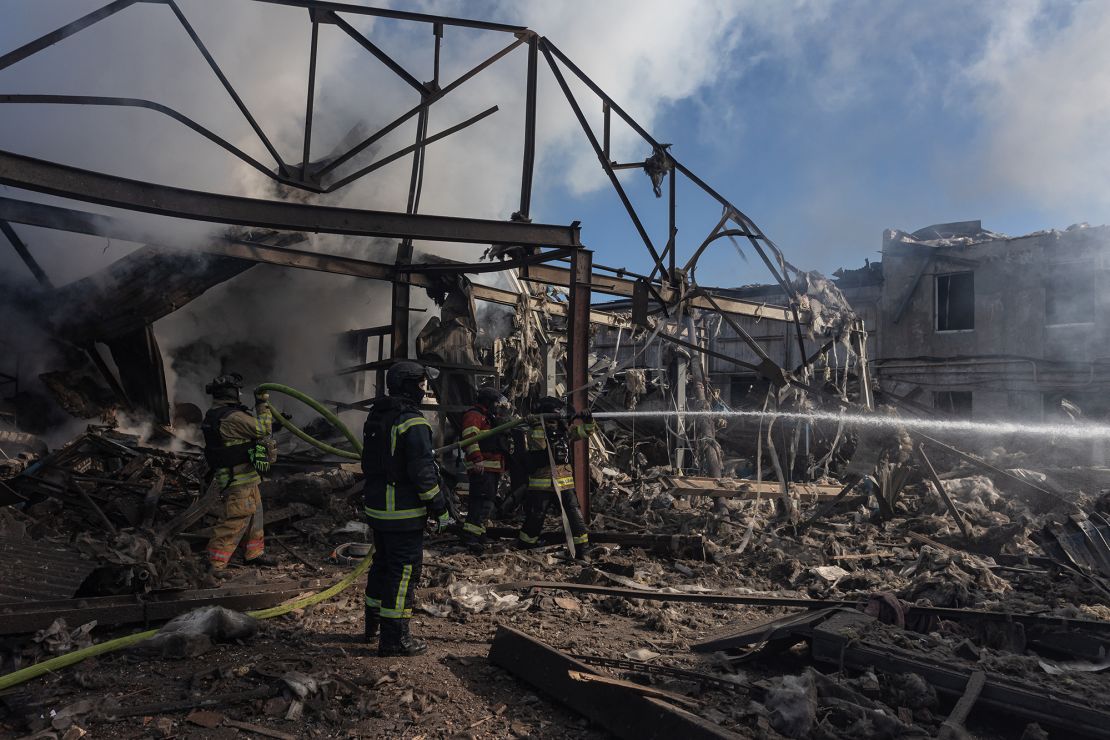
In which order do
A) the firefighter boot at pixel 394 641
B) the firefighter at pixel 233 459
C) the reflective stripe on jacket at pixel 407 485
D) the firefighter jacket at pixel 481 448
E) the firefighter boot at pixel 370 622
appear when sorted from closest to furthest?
1. the firefighter boot at pixel 394 641
2. the reflective stripe on jacket at pixel 407 485
3. the firefighter boot at pixel 370 622
4. the firefighter at pixel 233 459
5. the firefighter jacket at pixel 481 448

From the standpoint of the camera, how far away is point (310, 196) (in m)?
12.1

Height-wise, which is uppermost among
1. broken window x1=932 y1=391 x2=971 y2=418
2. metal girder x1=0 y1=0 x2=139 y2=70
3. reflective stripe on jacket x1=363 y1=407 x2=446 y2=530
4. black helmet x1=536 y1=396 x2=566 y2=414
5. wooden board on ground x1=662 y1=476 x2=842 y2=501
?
metal girder x1=0 y1=0 x2=139 y2=70

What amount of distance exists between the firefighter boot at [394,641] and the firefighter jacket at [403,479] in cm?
59

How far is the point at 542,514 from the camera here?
7.79m

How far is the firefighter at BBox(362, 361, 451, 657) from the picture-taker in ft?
14.7

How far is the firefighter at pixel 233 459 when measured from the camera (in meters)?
6.73

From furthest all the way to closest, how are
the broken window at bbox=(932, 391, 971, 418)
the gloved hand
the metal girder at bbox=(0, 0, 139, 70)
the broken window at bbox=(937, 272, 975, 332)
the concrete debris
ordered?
the broken window at bbox=(937, 272, 975, 332) → the broken window at bbox=(932, 391, 971, 418) → the gloved hand → the metal girder at bbox=(0, 0, 139, 70) → the concrete debris

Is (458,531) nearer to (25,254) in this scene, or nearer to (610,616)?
(610,616)

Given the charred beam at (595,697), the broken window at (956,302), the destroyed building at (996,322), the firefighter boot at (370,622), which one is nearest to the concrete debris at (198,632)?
the firefighter boot at (370,622)

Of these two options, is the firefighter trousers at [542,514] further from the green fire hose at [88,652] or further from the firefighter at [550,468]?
the green fire hose at [88,652]

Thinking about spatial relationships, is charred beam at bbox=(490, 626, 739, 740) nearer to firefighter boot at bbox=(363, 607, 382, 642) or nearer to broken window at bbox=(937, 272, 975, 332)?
firefighter boot at bbox=(363, 607, 382, 642)

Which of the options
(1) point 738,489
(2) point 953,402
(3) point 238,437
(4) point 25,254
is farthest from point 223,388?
(2) point 953,402

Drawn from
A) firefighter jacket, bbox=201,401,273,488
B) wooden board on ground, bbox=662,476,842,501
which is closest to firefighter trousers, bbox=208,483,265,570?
firefighter jacket, bbox=201,401,273,488

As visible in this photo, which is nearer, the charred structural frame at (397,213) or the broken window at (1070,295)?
the charred structural frame at (397,213)
